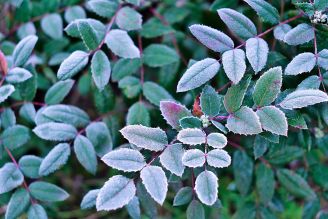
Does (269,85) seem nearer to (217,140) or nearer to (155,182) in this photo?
(217,140)

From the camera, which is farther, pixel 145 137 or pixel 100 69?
pixel 100 69

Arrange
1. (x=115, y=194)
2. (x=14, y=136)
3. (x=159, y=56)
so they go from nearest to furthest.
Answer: (x=115, y=194), (x=14, y=136), (x=159, y=56)

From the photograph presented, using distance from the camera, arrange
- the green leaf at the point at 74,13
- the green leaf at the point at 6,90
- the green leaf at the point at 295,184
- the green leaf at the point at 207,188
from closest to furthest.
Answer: the green leaf at the point at 207,188
the green leaf at the point at 6,90
the green leaf at the point at 295,184
the green leaf at the point at 74,13

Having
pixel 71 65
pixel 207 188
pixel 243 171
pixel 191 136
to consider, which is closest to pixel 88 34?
pixel 71 65

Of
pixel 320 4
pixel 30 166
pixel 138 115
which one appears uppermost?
pixel 320 4

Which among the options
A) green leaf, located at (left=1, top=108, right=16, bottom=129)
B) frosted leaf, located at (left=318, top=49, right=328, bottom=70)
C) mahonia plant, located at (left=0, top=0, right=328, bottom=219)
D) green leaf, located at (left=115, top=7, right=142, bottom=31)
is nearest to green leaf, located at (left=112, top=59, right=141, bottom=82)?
mahonia plant, located at (left=0, top=0, right=328, bottom=219)

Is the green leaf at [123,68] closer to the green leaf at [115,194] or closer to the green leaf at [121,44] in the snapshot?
the green leaf at [121,44]

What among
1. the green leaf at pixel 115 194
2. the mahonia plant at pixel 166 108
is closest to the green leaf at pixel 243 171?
Result: the mahonia plant at pixel 166 108
